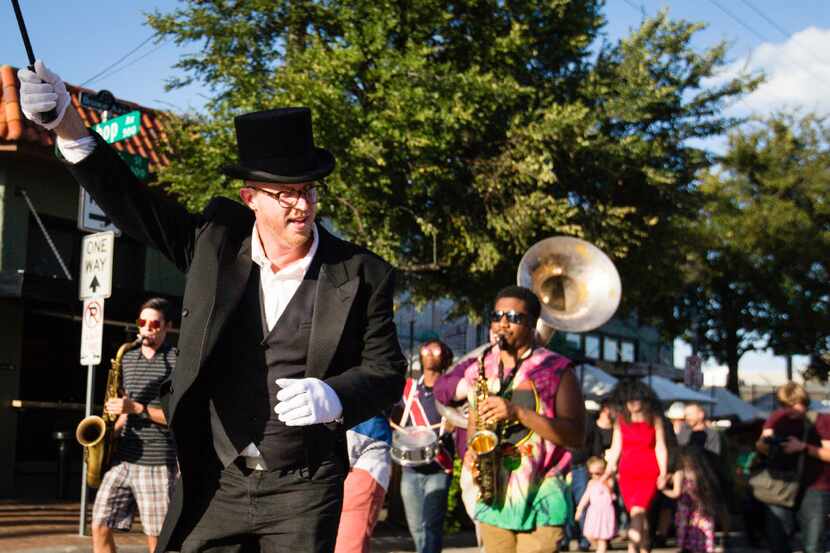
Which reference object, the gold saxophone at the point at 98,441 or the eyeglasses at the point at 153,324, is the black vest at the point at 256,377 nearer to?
the eyeglasses at the point at 153,324

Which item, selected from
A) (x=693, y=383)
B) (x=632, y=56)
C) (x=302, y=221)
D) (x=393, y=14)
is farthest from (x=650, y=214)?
(x=302, y=221)

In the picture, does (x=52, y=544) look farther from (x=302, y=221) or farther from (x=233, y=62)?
(x=233, y=62)

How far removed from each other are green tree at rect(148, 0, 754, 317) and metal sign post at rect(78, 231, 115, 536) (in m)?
5.07

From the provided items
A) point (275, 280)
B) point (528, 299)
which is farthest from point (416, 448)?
point (275, 280)

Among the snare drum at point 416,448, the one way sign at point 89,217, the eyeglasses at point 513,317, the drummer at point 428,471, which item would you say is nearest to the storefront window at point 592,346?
the one way sign at point 89,217

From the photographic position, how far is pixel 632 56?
20.0 metres

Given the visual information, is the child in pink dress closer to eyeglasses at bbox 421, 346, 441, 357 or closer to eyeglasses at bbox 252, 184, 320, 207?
eyeglasses at bbox 421, 346, 441, 357

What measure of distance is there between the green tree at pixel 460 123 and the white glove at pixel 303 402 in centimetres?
1278

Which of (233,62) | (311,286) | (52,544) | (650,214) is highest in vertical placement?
(233,62)

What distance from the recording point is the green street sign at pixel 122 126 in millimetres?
11297

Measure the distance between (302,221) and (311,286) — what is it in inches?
8.3

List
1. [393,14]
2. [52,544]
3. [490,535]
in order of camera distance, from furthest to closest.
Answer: [393,14] < [52,544] < [490,535]

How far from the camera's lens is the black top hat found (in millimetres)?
3611

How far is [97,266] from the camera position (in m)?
11.4
